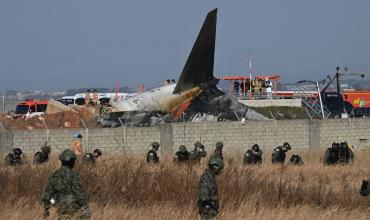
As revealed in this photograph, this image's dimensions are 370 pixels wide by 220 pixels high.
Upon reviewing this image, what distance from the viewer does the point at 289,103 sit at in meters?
54.0

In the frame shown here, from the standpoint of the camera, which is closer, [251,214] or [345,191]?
[251,214]

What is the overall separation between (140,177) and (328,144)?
19113 mm

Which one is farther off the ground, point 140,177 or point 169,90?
point 169,90

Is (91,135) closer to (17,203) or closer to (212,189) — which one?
(17,203)

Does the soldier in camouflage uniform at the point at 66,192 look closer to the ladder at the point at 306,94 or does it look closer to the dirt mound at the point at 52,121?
the dirt mound at the point at 52,121

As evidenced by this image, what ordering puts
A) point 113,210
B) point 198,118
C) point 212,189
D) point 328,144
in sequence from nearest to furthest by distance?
1. point 212,189
2. point 113,210
3. point 328,144
4. point 198,118

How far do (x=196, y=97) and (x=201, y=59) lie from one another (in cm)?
208

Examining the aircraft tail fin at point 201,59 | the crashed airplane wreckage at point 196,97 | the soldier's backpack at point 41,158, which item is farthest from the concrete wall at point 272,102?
the soldier's backpack at point 41,158

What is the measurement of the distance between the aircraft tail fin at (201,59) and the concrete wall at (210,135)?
23.9ft

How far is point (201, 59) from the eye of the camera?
139 ft

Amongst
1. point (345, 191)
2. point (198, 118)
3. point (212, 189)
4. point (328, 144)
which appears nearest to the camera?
point (212, 189)

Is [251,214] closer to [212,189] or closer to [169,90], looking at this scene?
[212,189]

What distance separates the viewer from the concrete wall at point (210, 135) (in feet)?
110

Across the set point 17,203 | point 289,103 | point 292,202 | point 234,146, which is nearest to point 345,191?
point 292,202
